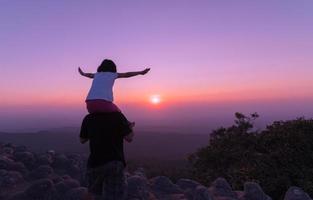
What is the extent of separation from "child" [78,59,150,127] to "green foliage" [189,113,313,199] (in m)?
11.5

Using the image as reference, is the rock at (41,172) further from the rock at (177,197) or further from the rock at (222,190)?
the rock at (222,190)

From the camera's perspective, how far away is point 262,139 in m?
20.9

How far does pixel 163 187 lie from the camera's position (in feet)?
40.0

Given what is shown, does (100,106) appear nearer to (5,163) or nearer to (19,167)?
(19,167)

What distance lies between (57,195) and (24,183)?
98.5 inches

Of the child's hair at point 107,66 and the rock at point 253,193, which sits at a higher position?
the child's hair at point 107,66

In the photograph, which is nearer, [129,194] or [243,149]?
[129,194]

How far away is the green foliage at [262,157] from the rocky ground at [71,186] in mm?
5301

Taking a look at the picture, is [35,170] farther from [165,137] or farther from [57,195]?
[165,137]

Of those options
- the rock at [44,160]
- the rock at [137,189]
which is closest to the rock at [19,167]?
the rock at [44,160]

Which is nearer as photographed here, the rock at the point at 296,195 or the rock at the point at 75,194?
the rock at the point at 75,194

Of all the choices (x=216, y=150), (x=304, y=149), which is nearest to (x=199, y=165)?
(x=216, y=150)

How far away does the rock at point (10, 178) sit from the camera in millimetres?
12273

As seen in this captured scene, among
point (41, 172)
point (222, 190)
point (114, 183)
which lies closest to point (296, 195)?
point (222, 190)
